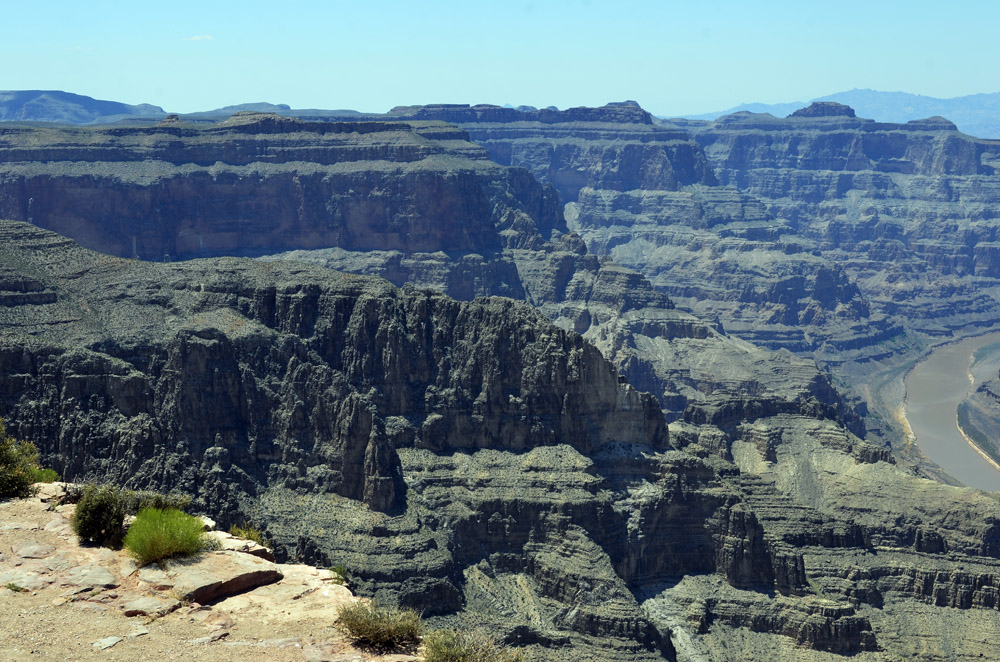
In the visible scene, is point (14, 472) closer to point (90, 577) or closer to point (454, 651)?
point (90, 577)

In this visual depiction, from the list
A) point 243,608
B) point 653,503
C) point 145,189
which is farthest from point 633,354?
point 243,608

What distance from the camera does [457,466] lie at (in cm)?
9531

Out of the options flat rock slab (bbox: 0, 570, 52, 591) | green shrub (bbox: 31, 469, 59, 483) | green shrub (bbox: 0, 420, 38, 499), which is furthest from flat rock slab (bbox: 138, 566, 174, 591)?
green shrub (bbox: 31, 469, 59, 483)

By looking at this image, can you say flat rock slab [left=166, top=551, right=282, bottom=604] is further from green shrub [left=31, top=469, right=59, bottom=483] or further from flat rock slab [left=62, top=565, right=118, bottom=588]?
green shrub [left=31, top=469, right=59, bottom=483]

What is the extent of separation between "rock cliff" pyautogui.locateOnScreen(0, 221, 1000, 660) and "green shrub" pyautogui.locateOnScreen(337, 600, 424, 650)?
5114cm

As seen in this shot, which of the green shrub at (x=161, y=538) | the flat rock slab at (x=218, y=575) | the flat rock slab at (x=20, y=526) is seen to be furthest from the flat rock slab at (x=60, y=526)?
the flat rock slab at (x=218, y=575)

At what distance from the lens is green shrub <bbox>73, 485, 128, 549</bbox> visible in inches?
1350

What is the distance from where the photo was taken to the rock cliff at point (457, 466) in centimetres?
8469

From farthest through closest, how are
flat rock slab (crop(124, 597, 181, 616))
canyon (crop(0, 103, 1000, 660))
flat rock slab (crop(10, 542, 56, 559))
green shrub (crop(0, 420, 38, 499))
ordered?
1. canyon (crop(0, 103, 1000, 660))
2. green shrub (crop(0, 420, 38, 499))
3. flat rock slab (crop(10, 542, 56, 559))
4. flat rock slab (crop(124, 597, 181, 616))

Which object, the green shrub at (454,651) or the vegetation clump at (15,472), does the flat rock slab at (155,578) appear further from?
the vegetation clump at (15,472)

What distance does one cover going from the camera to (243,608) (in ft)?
102

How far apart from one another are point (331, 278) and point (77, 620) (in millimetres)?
Result: 77107

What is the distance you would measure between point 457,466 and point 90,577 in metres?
63.8

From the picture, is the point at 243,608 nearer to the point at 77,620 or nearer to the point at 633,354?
the point at 77,620
